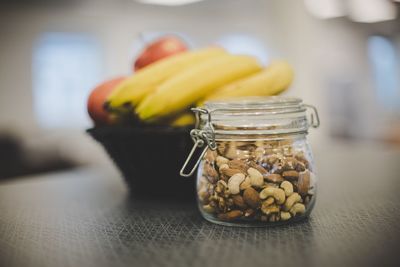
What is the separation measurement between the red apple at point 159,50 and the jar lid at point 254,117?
0.22 meters

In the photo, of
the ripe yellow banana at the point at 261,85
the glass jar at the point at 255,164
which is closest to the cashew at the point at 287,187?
the glass jar at the point at 255,164

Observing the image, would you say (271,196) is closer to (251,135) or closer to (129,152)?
(251,135)

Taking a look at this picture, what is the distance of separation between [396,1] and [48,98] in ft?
12.0

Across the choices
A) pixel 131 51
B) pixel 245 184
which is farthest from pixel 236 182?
pixel 131 51

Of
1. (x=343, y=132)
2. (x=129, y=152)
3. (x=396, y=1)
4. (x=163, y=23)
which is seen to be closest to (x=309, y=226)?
(x=129, y=152)

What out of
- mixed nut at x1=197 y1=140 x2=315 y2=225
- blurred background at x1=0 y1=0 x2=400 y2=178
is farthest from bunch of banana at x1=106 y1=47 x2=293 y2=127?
blurred background at x1=0 y1=0 x2=400 y2=178

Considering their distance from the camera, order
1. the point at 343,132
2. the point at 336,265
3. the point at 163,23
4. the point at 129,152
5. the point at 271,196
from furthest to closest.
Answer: the point at 163,23 < the point at 343,132 < the point at 129,152 < the point at 271,196 < the point at 336,265

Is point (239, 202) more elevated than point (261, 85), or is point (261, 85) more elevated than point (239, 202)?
point (261, 85)

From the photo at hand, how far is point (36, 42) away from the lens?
5090 mm

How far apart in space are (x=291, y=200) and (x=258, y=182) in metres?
0.04

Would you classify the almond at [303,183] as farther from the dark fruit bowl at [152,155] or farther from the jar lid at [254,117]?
the dark fruit bowl at [152,155]

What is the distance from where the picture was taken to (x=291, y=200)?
0.48 meters

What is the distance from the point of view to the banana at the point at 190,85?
0.58m

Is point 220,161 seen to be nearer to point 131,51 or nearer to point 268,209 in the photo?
point 268,209
